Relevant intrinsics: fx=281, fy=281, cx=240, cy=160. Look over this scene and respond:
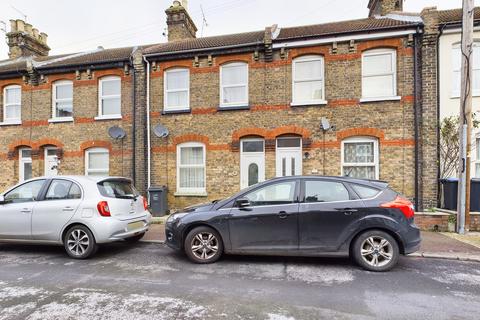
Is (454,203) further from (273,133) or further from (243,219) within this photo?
(243,219)

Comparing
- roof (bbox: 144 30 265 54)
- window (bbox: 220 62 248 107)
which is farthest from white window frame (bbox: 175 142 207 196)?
roof (bbox: 144 30 265 54)

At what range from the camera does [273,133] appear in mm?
9727

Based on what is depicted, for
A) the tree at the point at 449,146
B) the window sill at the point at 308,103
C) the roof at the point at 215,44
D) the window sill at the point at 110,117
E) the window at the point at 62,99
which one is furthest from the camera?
the window at the point at 62,99

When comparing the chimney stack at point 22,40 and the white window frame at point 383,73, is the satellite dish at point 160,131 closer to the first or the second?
the white window frame at point 383,73

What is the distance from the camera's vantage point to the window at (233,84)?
10.2 m

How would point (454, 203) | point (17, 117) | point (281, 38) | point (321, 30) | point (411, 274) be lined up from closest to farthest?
point (411, 274), point (454, 203), point (281, 38), point (321, 30), point (17, 117)

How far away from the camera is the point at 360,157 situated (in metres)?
9.32

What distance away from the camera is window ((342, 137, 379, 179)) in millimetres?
9203

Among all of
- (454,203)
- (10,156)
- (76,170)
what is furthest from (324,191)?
(10,156)

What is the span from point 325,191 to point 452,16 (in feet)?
28.9

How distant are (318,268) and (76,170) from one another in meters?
10.3

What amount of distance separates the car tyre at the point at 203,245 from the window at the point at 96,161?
7.53 m

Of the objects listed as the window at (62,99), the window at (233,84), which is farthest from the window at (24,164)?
the window at (233,84)

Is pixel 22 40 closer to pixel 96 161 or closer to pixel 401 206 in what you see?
pixel 96 161
